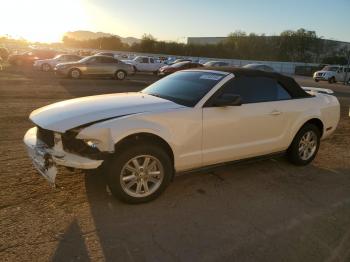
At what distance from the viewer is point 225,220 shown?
4.46m

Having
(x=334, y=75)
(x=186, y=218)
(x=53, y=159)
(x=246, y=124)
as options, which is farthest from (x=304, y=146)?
(x=334, y=75)

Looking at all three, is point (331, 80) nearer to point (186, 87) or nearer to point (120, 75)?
point (120, 75)

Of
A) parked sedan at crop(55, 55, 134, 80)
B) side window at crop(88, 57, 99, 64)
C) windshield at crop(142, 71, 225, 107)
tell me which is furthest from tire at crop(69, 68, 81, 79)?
windshield at crop(142, 71, 225, 107)

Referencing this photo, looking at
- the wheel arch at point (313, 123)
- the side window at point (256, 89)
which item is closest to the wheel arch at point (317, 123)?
→ the wheel arch at point (313, 123)

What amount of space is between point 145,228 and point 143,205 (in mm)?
579

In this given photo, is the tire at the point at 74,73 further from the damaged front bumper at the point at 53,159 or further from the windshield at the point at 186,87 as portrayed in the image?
the damaged front bumper at the point at 53,159

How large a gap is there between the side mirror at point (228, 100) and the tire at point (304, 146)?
1732mm

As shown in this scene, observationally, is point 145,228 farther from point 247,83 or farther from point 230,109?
point 247,83

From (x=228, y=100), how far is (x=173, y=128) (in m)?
0.88

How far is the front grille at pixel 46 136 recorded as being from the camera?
4637 millimetres

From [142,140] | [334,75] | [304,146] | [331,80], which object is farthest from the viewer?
Result: [331,80]

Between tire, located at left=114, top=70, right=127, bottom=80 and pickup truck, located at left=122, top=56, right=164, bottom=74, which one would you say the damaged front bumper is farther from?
pickup truck, located at left=122, top=56, right=164, bottom=74

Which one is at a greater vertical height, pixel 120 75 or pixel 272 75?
pixel 272 75

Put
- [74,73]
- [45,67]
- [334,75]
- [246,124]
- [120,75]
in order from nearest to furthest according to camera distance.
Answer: [246,124] → [74,73] → [120,75] → [45,67] → [334,75]
